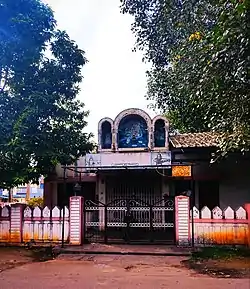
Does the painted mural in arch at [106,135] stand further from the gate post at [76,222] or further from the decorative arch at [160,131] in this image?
the gate post at [76,222]

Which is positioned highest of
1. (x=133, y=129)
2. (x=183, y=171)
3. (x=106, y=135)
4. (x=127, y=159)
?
(x=133, y=129)

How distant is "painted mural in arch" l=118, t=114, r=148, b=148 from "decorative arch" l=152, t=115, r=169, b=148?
37 cm

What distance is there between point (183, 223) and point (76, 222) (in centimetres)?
314

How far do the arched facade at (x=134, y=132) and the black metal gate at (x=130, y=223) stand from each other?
282 cm

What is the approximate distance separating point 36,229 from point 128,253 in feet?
10.4

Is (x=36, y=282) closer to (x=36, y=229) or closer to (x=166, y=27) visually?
(x=36, y=229)

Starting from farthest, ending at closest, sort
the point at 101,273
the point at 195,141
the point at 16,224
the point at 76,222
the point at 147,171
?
the point at 147,171 → the point at 195,141 → the point at 16,224 → the point at 76,222 → the point at 101,273

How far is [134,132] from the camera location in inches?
602

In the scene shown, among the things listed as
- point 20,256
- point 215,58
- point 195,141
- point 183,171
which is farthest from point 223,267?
point 195,141

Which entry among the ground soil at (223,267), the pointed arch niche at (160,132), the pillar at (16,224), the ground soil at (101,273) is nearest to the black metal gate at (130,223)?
the ground soil at (101,273)

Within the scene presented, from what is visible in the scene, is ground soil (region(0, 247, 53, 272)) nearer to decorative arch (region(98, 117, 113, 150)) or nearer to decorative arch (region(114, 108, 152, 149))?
decorative arch (region(98, 117, 113, 150))

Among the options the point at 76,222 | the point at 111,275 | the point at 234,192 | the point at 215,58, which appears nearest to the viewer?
the point at 215,58

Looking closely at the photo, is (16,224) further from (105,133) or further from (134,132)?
(134,132)

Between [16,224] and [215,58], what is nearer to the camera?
[215,58]
